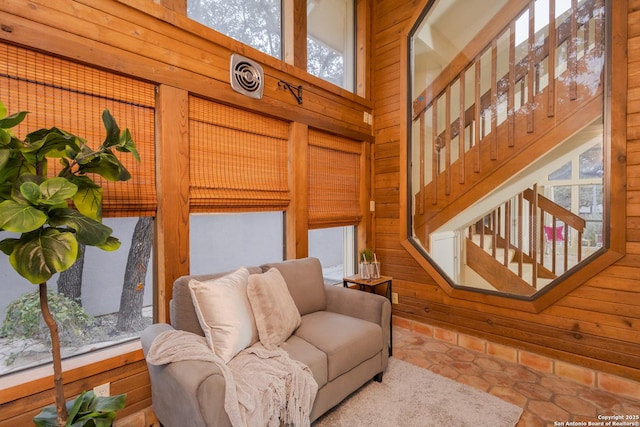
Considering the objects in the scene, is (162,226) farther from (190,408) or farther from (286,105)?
(286,105)

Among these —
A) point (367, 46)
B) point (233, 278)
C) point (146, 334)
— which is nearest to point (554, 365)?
point (233, 278)

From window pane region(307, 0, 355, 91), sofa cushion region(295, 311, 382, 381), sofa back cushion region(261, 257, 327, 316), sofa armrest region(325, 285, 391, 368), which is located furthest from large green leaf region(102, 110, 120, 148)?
window pane region(307, 0, 355, 91)

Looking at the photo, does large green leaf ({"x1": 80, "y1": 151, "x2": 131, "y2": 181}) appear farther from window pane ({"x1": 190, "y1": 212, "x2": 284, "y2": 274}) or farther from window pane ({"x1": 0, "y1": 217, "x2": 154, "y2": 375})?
window pane ({"x1": 190, "y1": 212, "x2": 284, "y2": 274})

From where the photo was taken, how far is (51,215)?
1.17 metres

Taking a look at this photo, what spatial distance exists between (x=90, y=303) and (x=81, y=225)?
3.19 ft

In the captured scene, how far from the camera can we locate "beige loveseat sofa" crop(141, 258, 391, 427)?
1355 mm

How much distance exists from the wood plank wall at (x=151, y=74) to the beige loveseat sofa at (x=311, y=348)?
0.95 feet

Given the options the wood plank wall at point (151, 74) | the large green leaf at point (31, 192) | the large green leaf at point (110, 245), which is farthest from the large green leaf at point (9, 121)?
the wood plank wall at point (151, 74)

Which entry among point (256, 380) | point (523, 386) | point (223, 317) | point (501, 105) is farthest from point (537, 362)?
point (223, 317)

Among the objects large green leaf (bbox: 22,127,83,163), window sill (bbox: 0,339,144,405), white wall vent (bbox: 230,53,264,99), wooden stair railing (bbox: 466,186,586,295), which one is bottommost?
window sill (bbox: 0,339,144,405)

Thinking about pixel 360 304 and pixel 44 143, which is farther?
pixel 360 304

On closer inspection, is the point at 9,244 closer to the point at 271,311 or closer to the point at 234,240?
the point at 271,311

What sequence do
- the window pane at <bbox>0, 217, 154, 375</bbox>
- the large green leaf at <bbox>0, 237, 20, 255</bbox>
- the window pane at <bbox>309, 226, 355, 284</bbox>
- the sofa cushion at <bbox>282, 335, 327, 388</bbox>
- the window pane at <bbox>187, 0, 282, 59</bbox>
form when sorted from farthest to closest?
the window pane at <bbox>309, 226, 355, 284</bbox> < the window pane at <bbox>187, 0, 282, 59</bbox> < the sofa cushion at <bbox>282, 335, 327, 388</bbox> < the window pane at <bbox>0, 217, 154, 375</bbox> < the large green leaf at <bbox>0, 237, 20, 255</bbox>

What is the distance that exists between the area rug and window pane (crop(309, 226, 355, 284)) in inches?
52.4
